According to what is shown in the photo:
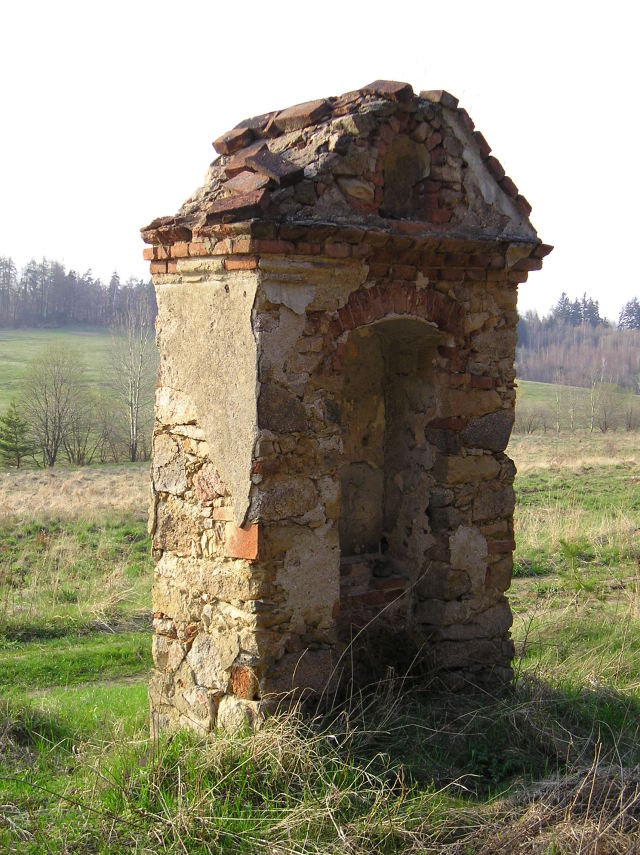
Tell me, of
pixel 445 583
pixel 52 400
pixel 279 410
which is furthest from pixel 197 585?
pixel 52 400

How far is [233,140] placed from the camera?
5.07 meters

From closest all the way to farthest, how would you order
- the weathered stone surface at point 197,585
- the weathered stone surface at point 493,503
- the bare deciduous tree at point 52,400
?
1. the weathered stone surface at point 197,585
2. the weathered stone surface at point 493,503
3. the bare deciduous tree at point 52,400

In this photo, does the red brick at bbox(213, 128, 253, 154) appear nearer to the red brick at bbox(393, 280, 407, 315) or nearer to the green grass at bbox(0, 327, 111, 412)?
the red brick at bbox(393, 280, 407, 315)

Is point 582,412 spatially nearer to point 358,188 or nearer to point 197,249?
point 358,188

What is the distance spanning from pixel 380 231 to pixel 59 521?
1109cm

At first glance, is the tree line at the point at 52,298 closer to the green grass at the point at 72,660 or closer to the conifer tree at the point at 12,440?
the conifer tree at the point at 12,440

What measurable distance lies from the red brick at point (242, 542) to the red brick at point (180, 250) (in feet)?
5.19

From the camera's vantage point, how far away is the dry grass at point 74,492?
48.3ft

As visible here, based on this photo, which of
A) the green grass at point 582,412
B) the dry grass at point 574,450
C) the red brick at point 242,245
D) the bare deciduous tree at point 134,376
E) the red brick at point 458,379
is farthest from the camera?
the green grass at point 582,412

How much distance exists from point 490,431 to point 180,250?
7.59 feet

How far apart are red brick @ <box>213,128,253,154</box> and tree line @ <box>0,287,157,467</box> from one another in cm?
2137

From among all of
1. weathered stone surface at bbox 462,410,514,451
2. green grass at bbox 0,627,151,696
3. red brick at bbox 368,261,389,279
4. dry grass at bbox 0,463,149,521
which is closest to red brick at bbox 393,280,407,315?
red brick at bbox 368,261,389,279

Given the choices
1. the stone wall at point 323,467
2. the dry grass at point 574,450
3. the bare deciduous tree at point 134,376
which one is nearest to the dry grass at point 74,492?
the bare deciduous tree at point 134,376

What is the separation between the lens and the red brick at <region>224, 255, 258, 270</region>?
4250 mm
